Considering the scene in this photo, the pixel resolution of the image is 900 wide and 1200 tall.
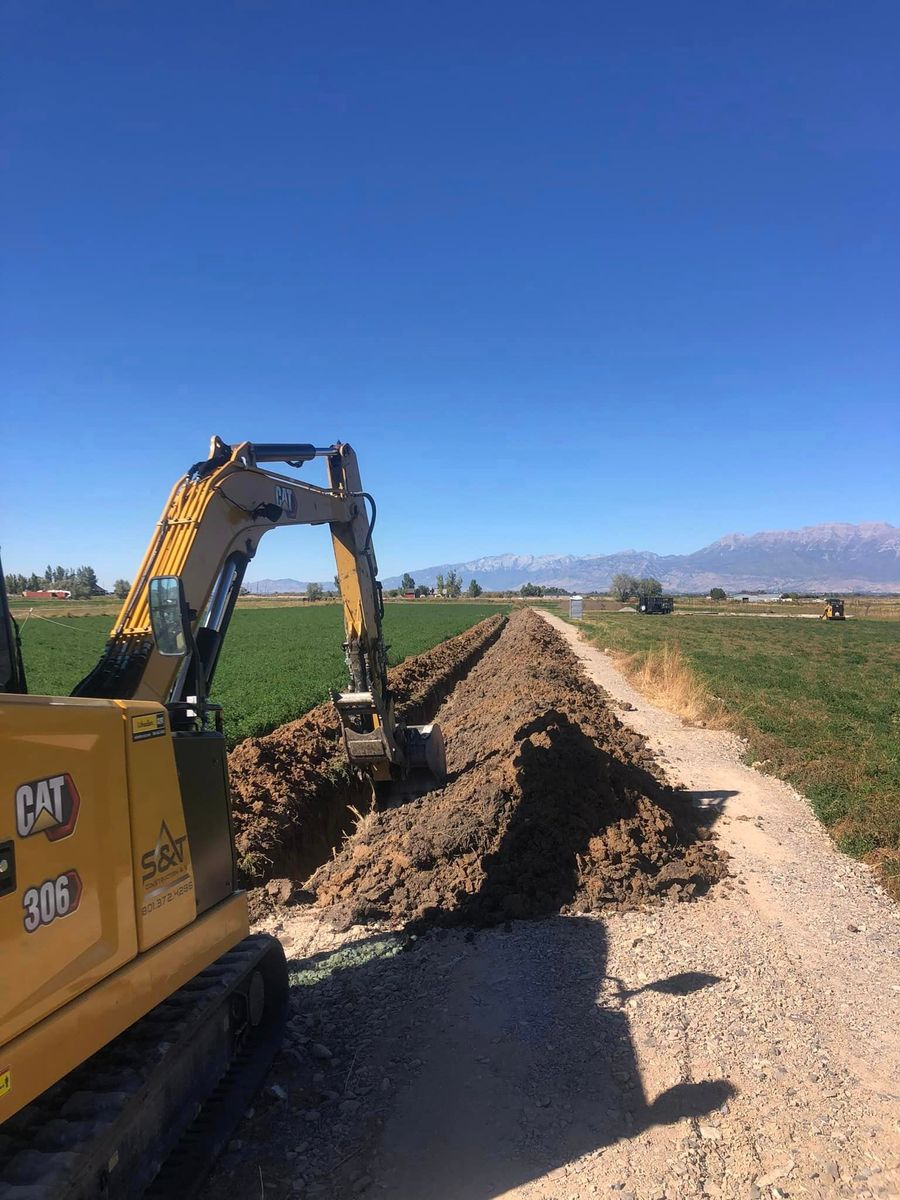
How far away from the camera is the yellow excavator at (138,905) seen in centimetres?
288

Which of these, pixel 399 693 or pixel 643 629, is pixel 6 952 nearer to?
pixel 399 693

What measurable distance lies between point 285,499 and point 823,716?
15434 mm

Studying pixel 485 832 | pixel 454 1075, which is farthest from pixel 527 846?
pixel 454 1075

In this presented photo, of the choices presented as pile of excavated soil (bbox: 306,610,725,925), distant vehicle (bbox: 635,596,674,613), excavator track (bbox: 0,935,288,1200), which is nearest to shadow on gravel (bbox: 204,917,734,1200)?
excavator track (bbox: 0,935,288,1200)

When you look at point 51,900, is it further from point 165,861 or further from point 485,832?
point 485,832

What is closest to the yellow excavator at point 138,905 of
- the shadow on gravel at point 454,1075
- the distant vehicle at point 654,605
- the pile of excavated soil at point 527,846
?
the shadow on gravel at point 454,1075

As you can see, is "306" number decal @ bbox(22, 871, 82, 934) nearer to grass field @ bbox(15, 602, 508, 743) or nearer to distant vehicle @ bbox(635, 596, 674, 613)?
grass field @ bbox(15, 602, 508, 743)

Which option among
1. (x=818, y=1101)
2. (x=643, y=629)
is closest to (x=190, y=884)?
(x=818, y=1101)

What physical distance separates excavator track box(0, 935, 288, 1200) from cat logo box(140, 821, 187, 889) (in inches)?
28.8

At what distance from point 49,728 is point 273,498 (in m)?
3.48

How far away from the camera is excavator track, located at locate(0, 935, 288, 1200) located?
2979mm

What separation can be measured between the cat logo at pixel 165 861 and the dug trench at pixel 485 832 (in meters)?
3.79

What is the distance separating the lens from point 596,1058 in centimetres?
527

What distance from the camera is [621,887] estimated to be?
7906 millimetres
